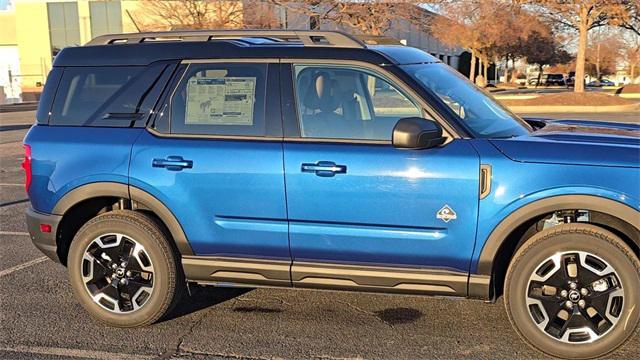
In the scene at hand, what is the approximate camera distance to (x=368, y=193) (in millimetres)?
3863

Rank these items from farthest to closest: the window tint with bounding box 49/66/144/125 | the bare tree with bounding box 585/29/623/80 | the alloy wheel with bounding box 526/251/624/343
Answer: the bare tree with bounding box 585/29/623/80 → the window tint with bounding box 49/66/144/125 → the alloy wheel with bounding box 526/251/624/343

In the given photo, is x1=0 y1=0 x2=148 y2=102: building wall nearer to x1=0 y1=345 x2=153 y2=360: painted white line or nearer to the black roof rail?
the black roof rail

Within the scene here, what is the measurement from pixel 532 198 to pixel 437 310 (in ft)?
4.52

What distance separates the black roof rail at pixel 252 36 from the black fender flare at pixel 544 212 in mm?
1508

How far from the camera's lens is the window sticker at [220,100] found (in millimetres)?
4191

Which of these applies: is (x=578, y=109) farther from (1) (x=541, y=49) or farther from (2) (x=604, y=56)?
(2) (x=604, y=56)

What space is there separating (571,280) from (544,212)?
46cm

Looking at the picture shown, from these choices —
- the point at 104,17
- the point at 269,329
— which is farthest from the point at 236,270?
the point at 104,17

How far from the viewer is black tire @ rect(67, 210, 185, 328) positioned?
430 cm

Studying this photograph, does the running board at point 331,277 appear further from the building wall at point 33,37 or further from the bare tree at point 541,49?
the building wall at point 33,37

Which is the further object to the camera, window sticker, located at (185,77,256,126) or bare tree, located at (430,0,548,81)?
bare tree, located at (430,0,548,81)

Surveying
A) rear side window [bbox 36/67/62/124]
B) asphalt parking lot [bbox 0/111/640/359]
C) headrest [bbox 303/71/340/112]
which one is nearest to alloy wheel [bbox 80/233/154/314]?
asphalt parking lot [bbox 0/111/640/359]

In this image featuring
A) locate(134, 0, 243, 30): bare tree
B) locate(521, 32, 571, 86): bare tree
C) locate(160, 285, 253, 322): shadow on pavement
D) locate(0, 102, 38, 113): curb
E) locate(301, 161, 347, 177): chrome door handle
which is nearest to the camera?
locate(301, 161, 347, 177): chrome door handle

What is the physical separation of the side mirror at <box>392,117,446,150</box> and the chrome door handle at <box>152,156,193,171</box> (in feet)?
4.65
